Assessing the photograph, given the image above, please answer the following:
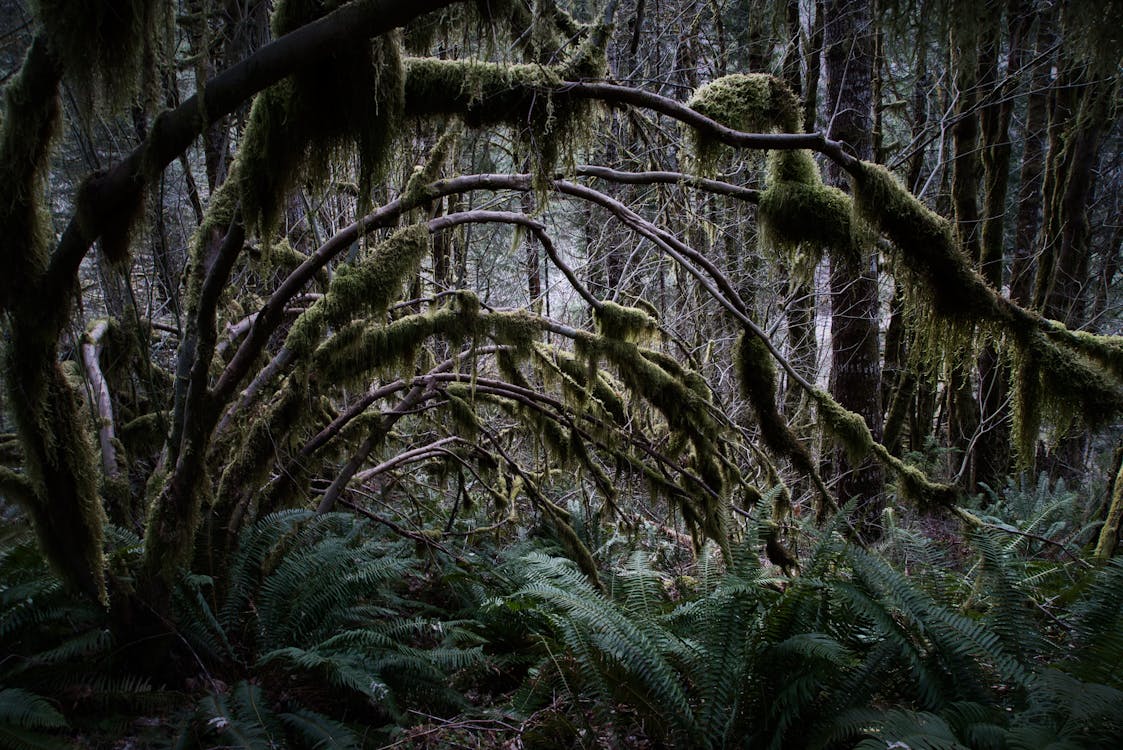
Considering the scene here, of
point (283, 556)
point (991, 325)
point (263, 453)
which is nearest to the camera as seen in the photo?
point (991, 325)

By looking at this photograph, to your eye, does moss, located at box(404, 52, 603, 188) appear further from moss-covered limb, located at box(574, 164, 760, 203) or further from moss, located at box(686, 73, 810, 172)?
moss, located at box(686, 73, 810, 172)

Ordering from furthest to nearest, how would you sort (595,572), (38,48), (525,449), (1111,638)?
(525,449) < (595,572) < (1111,638) < (38,48)

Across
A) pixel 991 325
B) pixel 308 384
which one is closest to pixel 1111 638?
pixel 991 325

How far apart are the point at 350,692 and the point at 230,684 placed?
63cm

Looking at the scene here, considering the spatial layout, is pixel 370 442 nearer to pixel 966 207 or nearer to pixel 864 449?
pixel 864 449

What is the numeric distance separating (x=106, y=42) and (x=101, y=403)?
2904mm

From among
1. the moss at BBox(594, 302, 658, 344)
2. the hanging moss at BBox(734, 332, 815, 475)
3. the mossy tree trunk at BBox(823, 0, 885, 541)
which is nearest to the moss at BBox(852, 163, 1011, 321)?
the hanging moss at BBox(734, 332, 815, 475)

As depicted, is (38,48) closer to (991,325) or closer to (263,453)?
(263,453)

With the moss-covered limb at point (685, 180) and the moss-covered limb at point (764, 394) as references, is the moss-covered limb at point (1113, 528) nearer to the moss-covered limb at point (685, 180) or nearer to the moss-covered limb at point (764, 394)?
the moss-covered limb at point (764, 394)

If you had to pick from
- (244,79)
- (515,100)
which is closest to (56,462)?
(244,79)

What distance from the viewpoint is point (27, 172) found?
2.29 meters

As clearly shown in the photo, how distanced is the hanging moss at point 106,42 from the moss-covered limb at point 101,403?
256cm

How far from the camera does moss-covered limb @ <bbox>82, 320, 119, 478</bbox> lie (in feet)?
13.1

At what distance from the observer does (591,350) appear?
404cm
